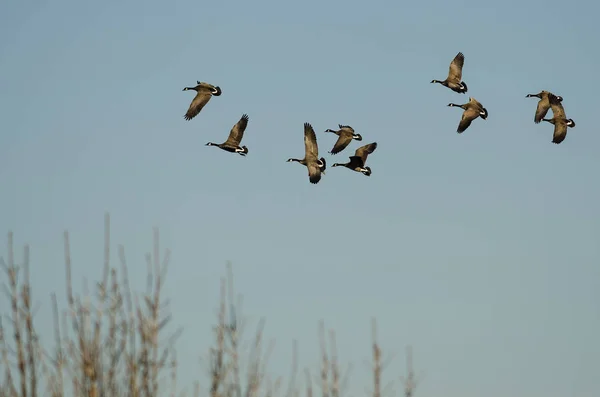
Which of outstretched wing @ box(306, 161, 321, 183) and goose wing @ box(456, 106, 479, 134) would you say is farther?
goose wing @ box(456, 106, 479, 134)

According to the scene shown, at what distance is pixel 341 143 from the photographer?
167ft

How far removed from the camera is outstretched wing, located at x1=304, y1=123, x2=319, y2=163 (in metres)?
46.2

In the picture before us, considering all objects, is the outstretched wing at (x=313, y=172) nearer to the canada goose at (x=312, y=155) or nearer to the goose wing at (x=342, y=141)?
the canada goose at (x=312, y=155)

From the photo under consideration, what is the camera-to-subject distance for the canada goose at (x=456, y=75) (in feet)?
169

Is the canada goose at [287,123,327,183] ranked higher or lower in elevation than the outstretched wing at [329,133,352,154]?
lower

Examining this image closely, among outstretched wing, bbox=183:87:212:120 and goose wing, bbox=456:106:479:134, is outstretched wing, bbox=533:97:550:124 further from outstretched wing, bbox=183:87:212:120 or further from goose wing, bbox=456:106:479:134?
outstretched wing, bbox=183:87:212:120

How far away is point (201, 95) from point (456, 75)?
11.0m

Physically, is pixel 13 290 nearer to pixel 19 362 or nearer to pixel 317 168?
pixel 19 362

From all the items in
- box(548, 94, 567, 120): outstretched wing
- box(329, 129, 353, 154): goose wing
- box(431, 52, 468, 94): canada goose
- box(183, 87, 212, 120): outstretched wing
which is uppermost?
box(431, 52, 468, 94): canada goose

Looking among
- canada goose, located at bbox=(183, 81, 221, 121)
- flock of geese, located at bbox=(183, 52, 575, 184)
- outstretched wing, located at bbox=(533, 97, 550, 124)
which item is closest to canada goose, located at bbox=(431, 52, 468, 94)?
flock of geese, located at bbox=(183, 52, 575, 184)

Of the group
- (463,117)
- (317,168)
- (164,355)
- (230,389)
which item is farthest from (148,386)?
(463,117)

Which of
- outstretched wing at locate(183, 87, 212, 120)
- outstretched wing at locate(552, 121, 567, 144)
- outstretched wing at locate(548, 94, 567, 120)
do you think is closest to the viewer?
outstretched wing at locate(183, 87, 212, 120)

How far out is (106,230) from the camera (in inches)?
792

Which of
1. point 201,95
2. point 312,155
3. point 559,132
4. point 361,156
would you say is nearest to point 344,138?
point 361,156
